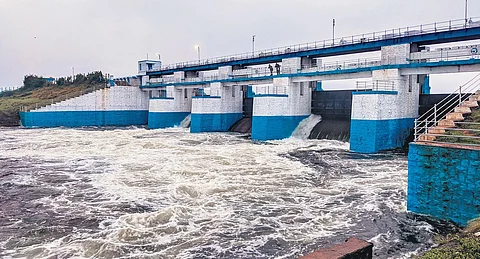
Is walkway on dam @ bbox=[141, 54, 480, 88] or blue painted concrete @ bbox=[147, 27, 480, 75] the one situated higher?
blue painted concrete @ bbox=[147, 27, 480, 75]

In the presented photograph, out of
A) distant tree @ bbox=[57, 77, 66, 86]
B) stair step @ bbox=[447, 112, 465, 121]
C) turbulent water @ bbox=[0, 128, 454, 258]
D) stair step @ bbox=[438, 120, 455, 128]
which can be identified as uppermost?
distant tree @ bbox=[57, 77, 66, 86]

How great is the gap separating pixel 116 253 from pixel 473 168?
22.2 ft

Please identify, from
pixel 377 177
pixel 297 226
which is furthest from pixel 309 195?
pixel 377 177

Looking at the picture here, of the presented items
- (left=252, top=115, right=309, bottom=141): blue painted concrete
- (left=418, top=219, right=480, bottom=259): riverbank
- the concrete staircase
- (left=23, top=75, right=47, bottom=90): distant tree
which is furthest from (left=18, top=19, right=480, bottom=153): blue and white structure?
(left=23, top=75, right=47, bottom=90): distant tree

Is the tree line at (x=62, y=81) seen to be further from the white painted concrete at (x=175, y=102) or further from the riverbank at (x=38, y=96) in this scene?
the white painted concrete at (x=175, y=102)

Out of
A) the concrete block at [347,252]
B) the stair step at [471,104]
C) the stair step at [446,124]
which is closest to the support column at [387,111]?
the stair step at [471,104]

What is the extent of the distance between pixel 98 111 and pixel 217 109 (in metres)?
14.8

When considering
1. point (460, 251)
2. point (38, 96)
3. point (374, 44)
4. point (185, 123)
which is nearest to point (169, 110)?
point (185, 123)

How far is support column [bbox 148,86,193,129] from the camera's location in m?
36.0

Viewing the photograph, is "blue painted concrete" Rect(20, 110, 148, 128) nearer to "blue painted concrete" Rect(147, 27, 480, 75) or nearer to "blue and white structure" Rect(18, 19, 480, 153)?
"blue and white structure" Rect(18, 19, 480, 153)

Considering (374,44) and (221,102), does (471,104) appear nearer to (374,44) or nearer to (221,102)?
(374,44)

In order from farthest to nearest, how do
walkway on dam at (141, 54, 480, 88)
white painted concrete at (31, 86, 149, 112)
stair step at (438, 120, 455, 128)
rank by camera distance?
white painted concrete at (31, 86, 149, 112), walkway on dam at (141, 54, 480, 88), stair step at (438, 120, 455, 128)

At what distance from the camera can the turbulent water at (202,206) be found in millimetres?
7207

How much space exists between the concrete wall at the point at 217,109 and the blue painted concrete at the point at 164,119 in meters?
5.34
